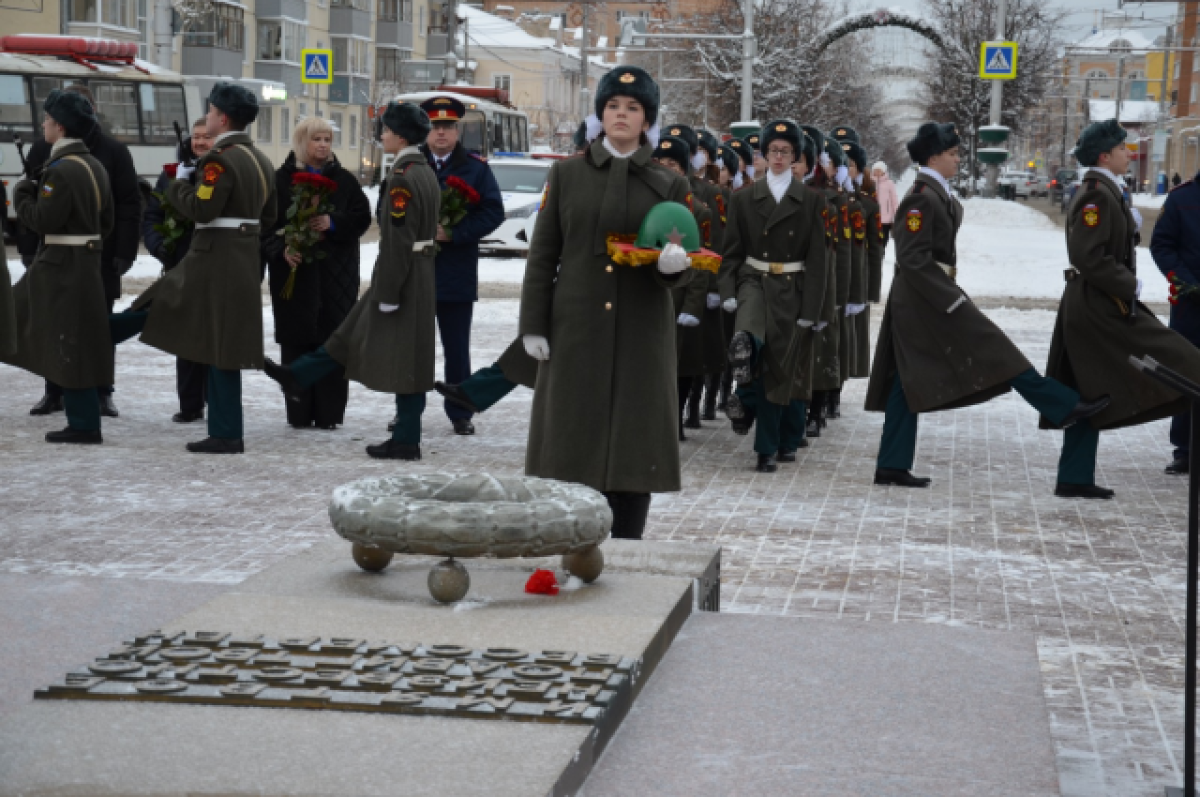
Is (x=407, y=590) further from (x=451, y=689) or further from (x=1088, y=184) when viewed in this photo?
(x=1088, y=184)

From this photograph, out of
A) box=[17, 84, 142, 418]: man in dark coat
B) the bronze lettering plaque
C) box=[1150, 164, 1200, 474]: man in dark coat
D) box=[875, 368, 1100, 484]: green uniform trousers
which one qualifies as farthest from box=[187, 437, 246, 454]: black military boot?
box=[1150, 164, 1200, 474]: man in dark coat

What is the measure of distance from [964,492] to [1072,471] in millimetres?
564

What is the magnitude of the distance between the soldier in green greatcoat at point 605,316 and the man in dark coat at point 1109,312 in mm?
3300

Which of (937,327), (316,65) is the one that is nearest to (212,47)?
(316,65)

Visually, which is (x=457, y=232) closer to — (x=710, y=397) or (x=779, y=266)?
(x=779, y=266)

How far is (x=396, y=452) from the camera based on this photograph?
31.4 ft

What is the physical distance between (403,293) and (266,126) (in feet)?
180

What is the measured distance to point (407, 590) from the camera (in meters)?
5.00

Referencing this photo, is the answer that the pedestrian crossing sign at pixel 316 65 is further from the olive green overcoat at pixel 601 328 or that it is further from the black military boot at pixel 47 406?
the olive green overcoat at pixel 601 328

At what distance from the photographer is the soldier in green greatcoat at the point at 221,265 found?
9.14 metres

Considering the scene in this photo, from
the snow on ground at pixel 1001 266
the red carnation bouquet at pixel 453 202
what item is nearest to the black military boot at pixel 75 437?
the red carnation bouquet at pixel 453 202

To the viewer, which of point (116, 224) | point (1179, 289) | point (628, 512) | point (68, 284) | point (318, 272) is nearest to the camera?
point (628, 512)

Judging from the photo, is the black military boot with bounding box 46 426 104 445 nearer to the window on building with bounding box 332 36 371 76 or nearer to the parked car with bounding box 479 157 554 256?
the parked car with bounding box 479 157 554 256

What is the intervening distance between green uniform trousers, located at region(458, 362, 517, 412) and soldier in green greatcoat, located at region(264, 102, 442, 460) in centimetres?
26
